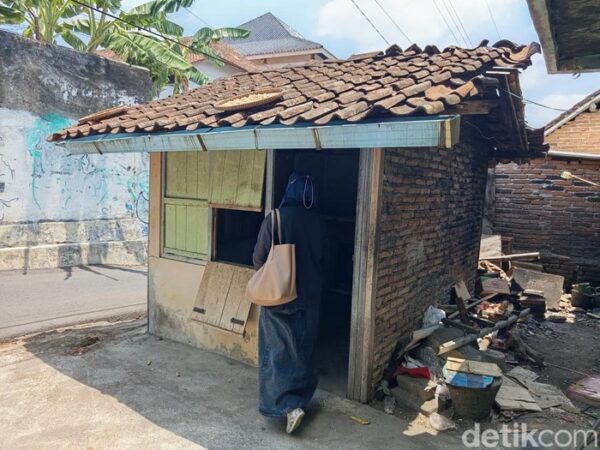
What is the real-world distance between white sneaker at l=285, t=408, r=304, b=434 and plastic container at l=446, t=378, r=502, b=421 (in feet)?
4.72

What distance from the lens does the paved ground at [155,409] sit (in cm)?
371

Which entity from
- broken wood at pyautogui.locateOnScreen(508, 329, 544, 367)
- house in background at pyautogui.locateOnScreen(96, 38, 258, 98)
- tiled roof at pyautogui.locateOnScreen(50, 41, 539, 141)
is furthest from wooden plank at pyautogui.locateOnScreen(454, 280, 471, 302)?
house in background at pyautogui.locateOnScreen(96, 38, 258, 98)

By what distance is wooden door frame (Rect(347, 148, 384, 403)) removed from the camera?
425cm

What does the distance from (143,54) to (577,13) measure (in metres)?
12.6

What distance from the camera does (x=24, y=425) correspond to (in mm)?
3832

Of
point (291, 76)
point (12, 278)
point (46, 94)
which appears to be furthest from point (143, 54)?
point (291, 76)

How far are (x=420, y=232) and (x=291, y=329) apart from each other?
2.21m

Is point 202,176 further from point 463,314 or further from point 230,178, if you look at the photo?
point 463,314

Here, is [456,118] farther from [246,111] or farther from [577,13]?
[246,111]

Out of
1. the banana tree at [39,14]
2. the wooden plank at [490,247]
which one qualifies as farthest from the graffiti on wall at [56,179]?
the wooden plank at [490,247]

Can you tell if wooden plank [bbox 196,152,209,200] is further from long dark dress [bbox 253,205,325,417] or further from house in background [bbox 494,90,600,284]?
house in background [bbox 494,90,600,284]

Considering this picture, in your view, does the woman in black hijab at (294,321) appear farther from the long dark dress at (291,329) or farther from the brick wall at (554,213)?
the brick wall at (554,213)

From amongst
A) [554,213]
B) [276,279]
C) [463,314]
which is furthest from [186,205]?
[554,213]

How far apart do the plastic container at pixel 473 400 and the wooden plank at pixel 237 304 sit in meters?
2.32
